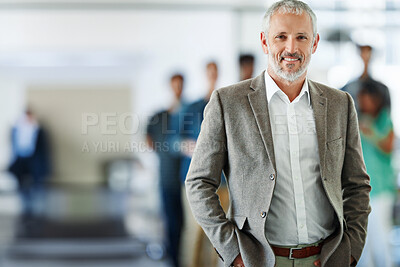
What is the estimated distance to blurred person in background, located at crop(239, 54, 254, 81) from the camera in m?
3.56

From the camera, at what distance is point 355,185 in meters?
1.62

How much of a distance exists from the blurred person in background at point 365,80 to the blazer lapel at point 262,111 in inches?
80.5

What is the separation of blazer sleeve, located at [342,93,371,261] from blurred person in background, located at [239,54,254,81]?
192cm

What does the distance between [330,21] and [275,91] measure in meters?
2.51

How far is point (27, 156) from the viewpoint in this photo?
504cm

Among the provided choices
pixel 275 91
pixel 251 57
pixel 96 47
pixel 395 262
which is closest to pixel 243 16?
pixel 251 57

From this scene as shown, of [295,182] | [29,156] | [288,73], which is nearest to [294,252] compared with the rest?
[295,182]

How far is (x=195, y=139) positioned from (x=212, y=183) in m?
1.81

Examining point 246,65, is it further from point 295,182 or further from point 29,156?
point 29,156

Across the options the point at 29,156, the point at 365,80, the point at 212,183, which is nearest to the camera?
the point at 212,183

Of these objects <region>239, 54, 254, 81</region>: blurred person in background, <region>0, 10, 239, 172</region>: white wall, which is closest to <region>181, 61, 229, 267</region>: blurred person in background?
<region>0, 10, 239, 172</region>: white wall

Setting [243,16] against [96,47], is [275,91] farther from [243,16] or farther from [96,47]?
[96,47]

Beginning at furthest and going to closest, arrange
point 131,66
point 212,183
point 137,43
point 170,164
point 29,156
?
point 131,66 → point 29,156 → point 137,43 → point 170,164 → point 212,183

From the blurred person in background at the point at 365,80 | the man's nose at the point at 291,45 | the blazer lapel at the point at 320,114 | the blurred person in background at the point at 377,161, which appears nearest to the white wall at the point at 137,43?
the blurred person in background at the point at 365,80
